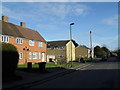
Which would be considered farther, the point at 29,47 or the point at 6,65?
the point at 29,47

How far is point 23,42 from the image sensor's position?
118 ft

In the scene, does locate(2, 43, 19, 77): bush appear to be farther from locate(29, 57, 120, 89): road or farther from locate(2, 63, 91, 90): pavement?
locate(29, 57, 120, 89): road

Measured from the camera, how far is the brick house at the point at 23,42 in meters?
32.6

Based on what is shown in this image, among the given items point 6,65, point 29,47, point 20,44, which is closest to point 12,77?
point 6,65

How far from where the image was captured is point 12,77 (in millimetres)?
14359

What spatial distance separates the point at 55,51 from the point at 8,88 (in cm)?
5263

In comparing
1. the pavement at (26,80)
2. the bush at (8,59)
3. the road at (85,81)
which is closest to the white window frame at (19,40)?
the pavement at (26,80)

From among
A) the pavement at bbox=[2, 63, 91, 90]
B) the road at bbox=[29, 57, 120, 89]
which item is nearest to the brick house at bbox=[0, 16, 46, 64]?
the pavement at bbox=[2, 63, 91, 90]

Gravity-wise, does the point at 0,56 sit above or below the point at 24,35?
below

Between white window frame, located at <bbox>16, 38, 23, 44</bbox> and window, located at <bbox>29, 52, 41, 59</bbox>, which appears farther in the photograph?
window, located at <bbox>29, 52, 41, 59</bbox>

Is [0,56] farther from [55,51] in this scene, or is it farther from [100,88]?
[55,51]

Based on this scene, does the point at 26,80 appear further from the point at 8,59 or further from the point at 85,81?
the point at 85,81

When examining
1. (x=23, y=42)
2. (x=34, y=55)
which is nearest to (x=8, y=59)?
(x=23, y=42)

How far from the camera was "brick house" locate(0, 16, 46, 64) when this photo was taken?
32562 millimetres
